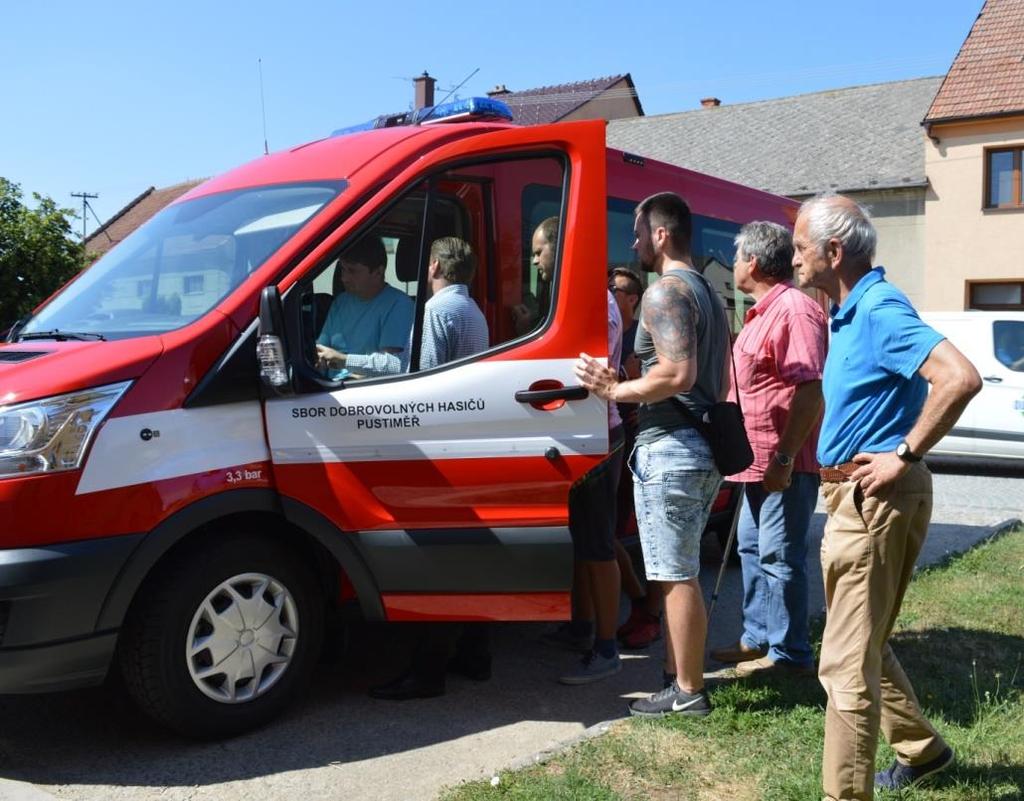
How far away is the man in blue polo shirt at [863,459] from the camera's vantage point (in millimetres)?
2934

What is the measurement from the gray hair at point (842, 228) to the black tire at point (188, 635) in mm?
2268

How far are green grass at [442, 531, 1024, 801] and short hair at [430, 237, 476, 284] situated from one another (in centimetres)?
187

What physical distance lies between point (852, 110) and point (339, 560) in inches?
1173

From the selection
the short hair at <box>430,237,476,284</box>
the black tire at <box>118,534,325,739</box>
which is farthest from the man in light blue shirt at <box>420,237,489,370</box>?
the black tire at <box>118,534,325,739</box>

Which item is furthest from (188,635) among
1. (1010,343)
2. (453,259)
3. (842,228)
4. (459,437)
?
(1010,343)

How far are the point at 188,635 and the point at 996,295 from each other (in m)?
24.8

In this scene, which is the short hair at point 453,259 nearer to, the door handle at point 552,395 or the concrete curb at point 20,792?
the door handle at point 552,395

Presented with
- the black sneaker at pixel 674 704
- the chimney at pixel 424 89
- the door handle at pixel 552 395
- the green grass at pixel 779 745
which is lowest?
the green grass at pixel 779 745

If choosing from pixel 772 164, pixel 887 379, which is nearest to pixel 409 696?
pixel 887 379

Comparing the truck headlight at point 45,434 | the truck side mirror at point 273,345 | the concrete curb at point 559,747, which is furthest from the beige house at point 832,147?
the truck headlight at point 45,434

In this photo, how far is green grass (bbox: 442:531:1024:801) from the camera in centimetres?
341

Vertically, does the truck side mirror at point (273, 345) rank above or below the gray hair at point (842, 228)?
below

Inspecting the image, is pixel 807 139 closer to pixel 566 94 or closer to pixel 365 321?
pixel 566 94

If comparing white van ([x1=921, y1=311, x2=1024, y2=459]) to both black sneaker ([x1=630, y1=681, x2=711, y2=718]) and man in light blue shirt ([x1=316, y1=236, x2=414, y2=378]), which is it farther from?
man in light blue shirt ([x1=316, y1=236, x2=414, y2=378])
